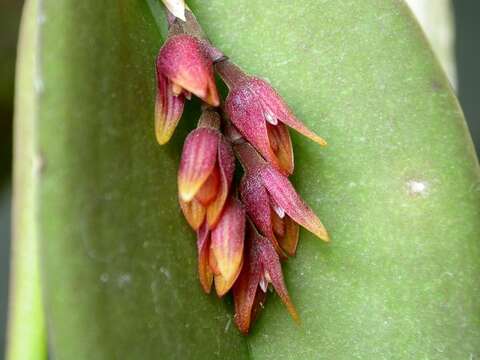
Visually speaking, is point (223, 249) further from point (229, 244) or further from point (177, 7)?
point (177, 7)

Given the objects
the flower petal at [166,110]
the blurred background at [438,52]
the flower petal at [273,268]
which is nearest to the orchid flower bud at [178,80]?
the flower petal at [166,110]

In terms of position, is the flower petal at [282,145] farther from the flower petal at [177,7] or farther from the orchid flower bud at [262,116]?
the flower petal at [177,7]

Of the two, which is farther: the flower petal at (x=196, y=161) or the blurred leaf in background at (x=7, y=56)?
the blurred leaf in background at (x=7, y=56)

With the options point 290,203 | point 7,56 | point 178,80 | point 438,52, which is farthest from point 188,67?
point 7,56

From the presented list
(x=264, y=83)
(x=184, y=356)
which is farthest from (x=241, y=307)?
(x=264, y=83)

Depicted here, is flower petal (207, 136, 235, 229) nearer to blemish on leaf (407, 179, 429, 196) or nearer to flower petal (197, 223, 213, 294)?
flower petal (197, 223, 213, 294)

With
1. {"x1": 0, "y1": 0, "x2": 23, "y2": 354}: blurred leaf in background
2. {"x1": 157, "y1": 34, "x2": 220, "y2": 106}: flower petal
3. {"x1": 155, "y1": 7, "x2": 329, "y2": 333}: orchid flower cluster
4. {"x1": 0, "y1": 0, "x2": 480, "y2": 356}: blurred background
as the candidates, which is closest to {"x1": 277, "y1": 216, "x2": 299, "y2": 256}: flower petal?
{"x1": 155, "y1": 7, "x2": 329, "y2": 333}: orchid flower cluster

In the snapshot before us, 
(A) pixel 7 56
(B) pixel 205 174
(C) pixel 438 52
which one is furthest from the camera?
(A) pixel 7 56
